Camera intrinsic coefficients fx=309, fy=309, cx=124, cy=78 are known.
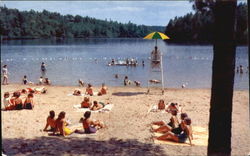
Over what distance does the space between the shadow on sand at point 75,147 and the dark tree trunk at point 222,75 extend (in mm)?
2032

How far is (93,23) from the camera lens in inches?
6688

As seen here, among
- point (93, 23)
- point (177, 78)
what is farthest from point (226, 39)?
point (93, 23)

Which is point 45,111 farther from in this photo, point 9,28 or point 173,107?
point 9,28

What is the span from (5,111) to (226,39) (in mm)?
8322

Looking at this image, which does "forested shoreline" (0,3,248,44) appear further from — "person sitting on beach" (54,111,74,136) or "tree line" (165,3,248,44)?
"person sitting on beach" (54,111,74,136)

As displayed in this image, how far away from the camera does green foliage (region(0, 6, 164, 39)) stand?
107 metres

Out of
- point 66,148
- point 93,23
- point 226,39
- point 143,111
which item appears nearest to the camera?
point 226,39

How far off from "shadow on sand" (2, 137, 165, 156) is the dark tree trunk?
2.03 meters

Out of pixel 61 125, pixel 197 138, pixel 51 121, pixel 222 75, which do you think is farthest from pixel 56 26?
pixel 222 75

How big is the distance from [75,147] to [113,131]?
187cm

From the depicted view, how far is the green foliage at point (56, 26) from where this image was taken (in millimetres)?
106750

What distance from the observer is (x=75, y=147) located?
22.8 ft

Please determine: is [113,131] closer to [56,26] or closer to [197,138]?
[197,138]

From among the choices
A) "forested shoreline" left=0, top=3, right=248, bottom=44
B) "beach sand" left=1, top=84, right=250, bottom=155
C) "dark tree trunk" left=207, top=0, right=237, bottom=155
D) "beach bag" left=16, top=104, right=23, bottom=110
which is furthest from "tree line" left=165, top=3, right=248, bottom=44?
Result: "dark tree trunk" left=207, top=0, right=237, bottom=155
